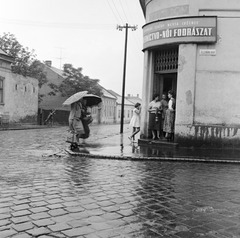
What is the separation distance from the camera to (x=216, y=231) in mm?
4008

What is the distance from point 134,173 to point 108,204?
2.69 metres

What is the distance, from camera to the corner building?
12508mm

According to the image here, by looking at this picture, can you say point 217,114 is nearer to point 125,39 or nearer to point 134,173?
point 134,173

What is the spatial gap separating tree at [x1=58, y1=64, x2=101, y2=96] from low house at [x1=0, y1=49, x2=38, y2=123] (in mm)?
8048

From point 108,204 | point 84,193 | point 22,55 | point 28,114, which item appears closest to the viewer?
point 108,204

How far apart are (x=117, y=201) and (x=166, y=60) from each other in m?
9.94

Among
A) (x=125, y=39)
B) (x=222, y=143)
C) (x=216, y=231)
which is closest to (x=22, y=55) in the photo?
(x=125, y=39)

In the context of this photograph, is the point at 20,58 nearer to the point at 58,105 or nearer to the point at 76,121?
the point at 58,105

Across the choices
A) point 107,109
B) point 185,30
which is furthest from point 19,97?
point 107,109

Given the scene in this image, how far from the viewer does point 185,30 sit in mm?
12805

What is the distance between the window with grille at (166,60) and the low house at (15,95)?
19194 mm

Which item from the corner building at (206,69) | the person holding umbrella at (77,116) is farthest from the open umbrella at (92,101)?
the corner building at (206,69)

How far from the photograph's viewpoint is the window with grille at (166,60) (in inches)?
548

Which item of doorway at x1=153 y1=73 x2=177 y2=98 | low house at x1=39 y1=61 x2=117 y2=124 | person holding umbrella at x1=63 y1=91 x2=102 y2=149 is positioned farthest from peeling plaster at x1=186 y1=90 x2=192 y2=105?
low house at x1=39 y1=61 x2=117 y2=124
